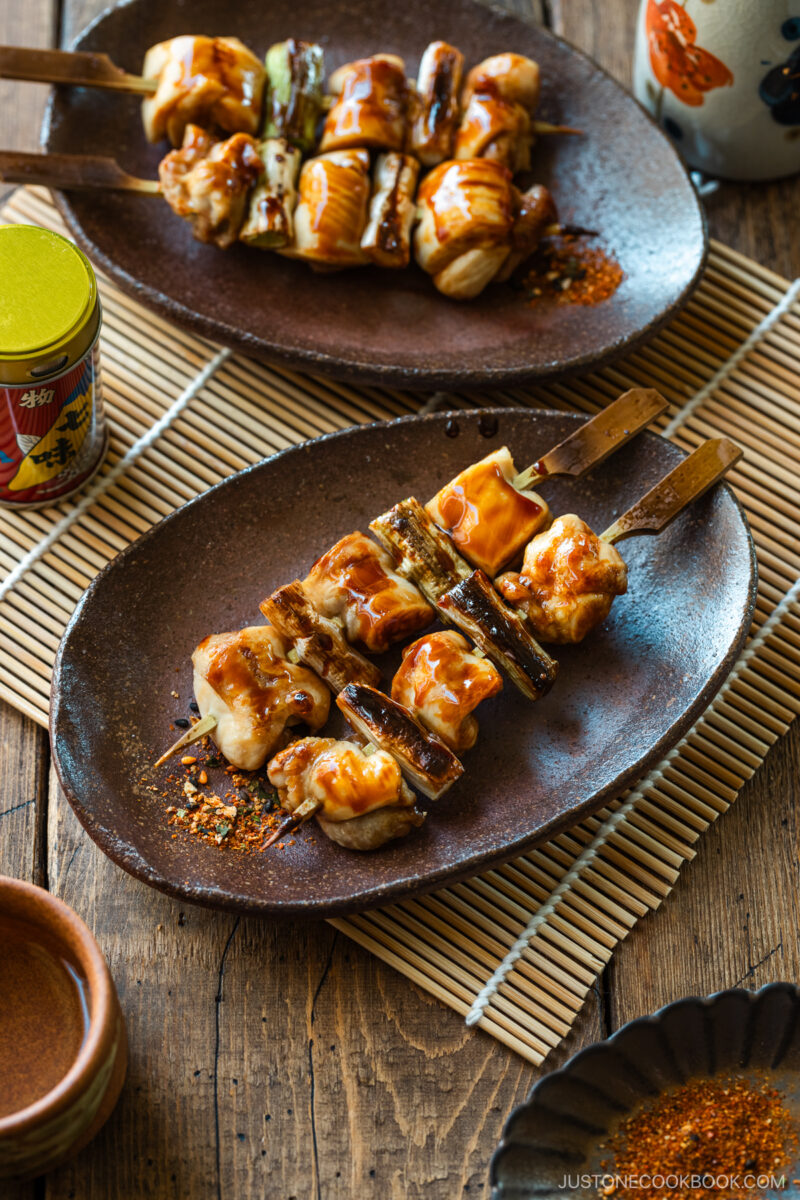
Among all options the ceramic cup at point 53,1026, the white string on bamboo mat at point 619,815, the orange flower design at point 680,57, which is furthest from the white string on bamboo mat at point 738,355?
the ceramic cup at point 53,1026

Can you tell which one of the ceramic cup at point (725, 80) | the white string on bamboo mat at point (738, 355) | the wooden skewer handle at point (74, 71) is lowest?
the white string on bamboo mat at point (738, 355)

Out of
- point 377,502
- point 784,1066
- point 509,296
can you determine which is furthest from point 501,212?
point 784,1066

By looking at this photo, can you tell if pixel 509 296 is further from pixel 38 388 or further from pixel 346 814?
pixel 346 814

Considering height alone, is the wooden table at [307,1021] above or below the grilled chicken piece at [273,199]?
below

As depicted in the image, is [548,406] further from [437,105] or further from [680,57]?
[680,57]

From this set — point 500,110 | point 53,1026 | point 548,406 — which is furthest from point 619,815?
point 500,110

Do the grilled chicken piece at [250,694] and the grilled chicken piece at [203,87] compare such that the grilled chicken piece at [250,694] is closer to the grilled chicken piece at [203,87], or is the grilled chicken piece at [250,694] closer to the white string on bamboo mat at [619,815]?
the white string on bamboo mat at [619,815]

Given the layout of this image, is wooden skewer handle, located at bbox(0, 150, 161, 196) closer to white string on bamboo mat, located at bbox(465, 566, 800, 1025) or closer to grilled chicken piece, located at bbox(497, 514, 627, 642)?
grilled chicken piece, located at bbox(497, 514, 627, 642)

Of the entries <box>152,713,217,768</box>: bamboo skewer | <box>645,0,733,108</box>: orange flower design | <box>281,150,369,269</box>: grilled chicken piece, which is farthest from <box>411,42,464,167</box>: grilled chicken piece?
<box>152,713,217,768</box>: bamboo skewer

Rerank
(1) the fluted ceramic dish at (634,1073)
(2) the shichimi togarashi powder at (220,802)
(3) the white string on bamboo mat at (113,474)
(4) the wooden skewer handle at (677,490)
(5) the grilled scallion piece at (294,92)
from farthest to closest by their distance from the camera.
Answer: (5) the grilled scallion piece at (294,92) → (3) the white string on bamboo mat at (113,474) → (4) the wooden skewer handle at (677,490) → (2) the shichimi togarashi powder at (220,802) → (1) the fluted ceramic dish at (634,1073)
